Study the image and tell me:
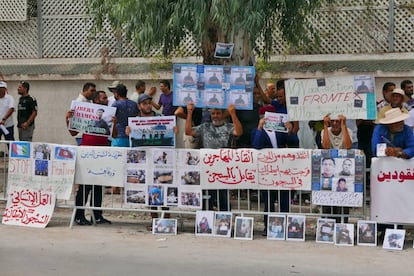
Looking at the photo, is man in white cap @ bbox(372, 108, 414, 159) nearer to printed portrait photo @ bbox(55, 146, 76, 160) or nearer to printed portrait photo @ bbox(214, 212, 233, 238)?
printed portrait photo @ bbox(214, 212, 233, 238)

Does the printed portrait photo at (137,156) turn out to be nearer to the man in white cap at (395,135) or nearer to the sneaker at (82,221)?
the sneaker at (82,221)

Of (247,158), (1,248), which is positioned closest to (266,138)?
(247,158)

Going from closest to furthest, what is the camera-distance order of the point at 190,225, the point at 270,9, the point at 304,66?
the point at 190,225 < the point at 270,9 < the point at 304,66

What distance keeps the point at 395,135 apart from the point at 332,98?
88 centimetres

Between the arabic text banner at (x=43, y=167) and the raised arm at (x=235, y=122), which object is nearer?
the raised arm at (x=235, y=122)

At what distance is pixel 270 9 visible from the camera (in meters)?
11.0

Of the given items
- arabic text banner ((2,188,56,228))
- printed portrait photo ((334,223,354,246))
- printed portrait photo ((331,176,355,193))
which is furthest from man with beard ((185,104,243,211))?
arabic text banner ((2,188,56,228))

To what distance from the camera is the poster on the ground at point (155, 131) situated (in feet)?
32.2

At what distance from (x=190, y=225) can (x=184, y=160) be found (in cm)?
109

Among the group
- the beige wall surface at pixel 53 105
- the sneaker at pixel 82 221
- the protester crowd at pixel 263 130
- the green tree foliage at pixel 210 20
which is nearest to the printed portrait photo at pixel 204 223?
Result: the protester crowd at pixel 263 130

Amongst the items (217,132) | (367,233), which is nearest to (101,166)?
(217,132)

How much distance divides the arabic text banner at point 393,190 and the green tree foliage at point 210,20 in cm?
266

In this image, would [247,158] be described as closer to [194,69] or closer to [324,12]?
[194,69]

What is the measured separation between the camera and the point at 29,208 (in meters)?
→ 10.4
